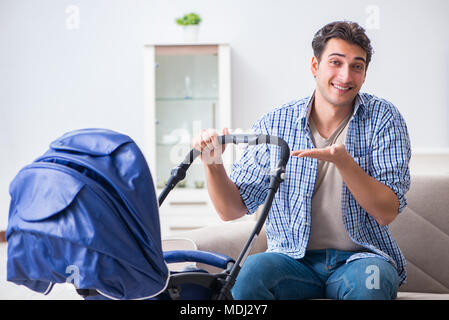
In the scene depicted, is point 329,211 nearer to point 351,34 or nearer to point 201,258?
point 201,258

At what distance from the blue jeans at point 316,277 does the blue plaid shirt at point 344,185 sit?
5cm

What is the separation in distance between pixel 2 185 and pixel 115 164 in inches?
151

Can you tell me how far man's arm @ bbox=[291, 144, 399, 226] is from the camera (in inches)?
54.6

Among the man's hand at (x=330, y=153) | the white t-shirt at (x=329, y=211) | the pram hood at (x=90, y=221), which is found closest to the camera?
the pram hood at (x=90, y=221)

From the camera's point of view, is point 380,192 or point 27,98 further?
point 27,98

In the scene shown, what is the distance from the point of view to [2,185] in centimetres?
453

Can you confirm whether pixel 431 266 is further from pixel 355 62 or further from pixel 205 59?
pixel 205 59

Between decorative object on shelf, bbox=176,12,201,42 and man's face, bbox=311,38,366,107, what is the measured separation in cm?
245

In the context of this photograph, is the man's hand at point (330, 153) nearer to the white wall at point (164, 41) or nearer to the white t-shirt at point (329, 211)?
the white t-shirt at point (329, 211)

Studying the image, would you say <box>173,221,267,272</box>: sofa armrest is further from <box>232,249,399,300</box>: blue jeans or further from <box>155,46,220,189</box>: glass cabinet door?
<box>155,46,220,189</box>: glass cabinet door

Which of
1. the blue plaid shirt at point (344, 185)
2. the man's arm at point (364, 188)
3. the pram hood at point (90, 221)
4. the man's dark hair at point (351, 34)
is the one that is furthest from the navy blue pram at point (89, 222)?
the man's dark hair at point (351, 34)

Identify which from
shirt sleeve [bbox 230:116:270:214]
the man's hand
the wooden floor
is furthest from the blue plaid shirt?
the wooden floor

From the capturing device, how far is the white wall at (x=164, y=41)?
423 cm

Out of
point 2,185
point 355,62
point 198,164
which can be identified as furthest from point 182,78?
point 355,62
